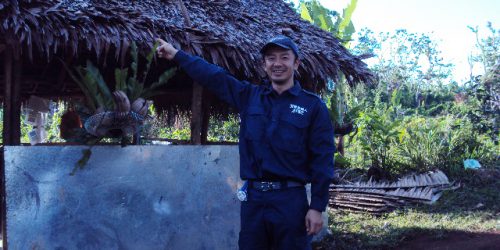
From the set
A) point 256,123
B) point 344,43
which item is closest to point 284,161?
point 256,123

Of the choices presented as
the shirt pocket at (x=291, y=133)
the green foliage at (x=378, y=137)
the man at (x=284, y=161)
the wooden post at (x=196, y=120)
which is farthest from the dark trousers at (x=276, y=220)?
the green foliage at (x=378, y=137)

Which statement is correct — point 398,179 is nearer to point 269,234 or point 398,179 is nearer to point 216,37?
point 216,37

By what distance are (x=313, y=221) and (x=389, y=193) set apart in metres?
6.21

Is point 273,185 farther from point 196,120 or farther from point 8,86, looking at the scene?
point 8,86

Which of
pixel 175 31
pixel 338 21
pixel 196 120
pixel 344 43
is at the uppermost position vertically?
pixel 338 21

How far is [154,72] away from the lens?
243 inches

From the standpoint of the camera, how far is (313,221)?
8.60 ft

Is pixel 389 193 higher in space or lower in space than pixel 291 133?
lower

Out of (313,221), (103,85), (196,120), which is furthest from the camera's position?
(196,120)

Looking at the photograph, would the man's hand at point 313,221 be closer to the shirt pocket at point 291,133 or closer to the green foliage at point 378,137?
the shirt pocket at point 291,133

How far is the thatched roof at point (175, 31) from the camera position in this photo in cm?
378

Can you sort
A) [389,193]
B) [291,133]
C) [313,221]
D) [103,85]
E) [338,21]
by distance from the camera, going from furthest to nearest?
1. [338,21]
2. [389,193]
3. [103,85]
4. [291,133]
5. [313,221]

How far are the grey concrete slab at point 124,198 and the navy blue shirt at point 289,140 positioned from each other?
5.62 feet

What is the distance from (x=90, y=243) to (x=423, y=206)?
572 centimetres
